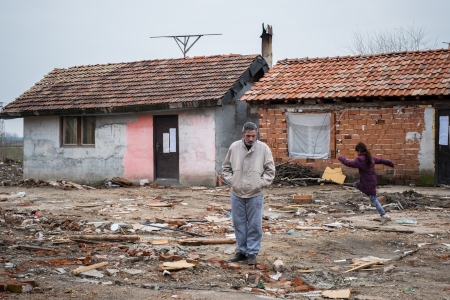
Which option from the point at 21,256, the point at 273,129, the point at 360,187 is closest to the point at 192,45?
the point at 273,129

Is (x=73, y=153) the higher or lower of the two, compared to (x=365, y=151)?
lower

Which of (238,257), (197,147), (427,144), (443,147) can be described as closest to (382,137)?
(427,144)

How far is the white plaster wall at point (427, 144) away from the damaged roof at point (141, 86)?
621cm

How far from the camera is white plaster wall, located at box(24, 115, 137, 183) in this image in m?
23.3

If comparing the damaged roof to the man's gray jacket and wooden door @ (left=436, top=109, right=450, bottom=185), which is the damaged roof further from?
the man's gray jacket

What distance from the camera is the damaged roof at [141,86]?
22.0 meters

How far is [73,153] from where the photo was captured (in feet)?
79.6

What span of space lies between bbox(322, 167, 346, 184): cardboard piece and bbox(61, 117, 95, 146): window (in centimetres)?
876

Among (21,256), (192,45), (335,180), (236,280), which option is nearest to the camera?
(236,280)

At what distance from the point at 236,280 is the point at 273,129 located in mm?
14212

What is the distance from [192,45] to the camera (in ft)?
112

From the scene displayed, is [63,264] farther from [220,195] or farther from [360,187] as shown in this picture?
[220,195]

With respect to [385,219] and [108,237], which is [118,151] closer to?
[385,219]

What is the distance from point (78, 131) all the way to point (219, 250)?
52.7 feet
